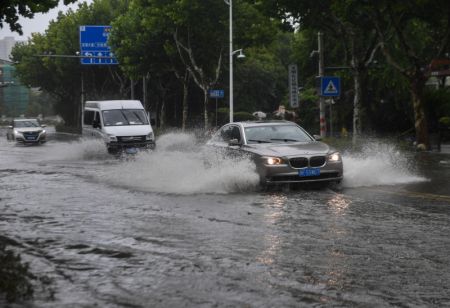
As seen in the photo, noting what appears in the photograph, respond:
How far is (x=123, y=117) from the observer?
2630 centimetres

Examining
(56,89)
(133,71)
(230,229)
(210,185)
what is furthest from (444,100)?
(56,89)

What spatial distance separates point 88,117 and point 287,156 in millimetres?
16100

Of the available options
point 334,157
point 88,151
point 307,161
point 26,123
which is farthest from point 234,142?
point 26,123

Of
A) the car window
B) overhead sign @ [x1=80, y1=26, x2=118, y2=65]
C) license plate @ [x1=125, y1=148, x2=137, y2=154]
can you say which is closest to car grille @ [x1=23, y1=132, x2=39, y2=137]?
overhead sign @ [x1=80, y1=26, x2=118, y2=65]

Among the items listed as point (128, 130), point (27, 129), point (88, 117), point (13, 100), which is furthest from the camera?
point (13, 100)

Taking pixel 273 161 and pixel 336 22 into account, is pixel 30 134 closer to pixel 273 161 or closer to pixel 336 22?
pixel 336 22

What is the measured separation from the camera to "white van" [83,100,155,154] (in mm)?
24922

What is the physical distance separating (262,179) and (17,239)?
18.6 ft

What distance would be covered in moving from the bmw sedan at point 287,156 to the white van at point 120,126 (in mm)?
10738

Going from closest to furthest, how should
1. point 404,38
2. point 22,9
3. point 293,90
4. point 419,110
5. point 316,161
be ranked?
point 316,161, point 22,9, point 404,38, point 419,110, point 293,90

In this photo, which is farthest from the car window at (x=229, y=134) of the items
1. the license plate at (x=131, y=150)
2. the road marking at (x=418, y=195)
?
the license plate at (x=131, y=150)

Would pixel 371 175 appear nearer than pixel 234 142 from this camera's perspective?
No

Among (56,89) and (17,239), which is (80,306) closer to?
(17,239)

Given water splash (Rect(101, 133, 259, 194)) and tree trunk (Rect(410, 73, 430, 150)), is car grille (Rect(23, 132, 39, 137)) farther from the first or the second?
tree trunk (Rect(410, 73, 430, 150))
